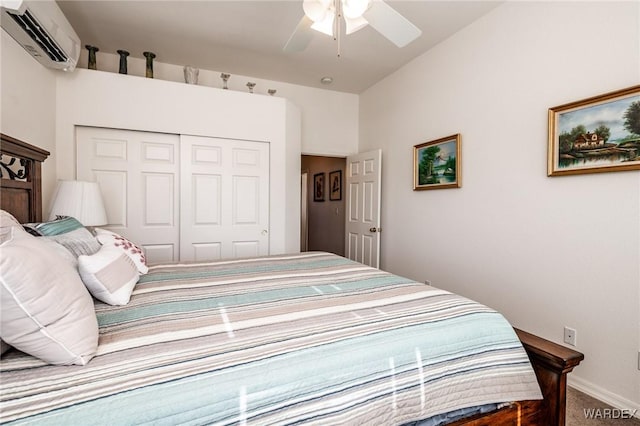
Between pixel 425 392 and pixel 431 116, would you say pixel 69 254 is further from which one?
pixel 431 116

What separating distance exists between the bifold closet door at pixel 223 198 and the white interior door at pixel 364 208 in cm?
128

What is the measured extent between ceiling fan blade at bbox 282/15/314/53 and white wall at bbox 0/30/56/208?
179 cm

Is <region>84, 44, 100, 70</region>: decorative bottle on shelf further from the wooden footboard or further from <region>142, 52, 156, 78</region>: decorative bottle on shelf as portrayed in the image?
the wooden footboard

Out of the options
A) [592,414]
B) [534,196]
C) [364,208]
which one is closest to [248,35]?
[364,208]

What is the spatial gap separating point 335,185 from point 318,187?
72 centimetres

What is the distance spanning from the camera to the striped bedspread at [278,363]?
74 cm

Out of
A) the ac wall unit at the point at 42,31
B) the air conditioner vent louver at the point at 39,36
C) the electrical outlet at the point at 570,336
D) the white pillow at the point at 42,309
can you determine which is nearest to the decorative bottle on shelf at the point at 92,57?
the ac wall unit at the point at 42,31

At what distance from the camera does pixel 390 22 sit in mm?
1775

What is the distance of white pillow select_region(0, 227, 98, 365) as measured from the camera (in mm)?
717

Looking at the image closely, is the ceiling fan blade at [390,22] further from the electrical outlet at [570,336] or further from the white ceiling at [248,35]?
the electrical outlet at [570,336]

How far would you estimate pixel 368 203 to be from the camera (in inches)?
156

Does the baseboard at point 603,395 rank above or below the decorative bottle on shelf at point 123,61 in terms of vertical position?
below

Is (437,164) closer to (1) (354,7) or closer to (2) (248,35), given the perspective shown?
(1) (354,7)

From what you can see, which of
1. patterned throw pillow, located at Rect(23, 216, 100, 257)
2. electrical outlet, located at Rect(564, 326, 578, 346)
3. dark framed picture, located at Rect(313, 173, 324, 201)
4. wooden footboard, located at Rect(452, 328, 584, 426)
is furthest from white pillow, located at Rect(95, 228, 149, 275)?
dark framed picture, located at Rect(313, 173, 324, 201)
